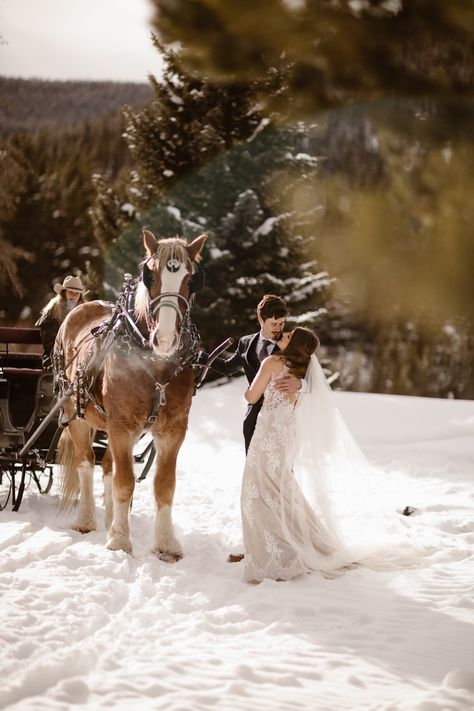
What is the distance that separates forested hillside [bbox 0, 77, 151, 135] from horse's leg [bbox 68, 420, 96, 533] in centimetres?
2251

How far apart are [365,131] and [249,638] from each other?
14143 mm

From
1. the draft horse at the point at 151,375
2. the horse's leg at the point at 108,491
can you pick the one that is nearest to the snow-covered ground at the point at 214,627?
the horse's leg at the point at 108,491

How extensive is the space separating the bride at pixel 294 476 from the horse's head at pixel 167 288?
0.65m

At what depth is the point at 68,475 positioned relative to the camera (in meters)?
6.46

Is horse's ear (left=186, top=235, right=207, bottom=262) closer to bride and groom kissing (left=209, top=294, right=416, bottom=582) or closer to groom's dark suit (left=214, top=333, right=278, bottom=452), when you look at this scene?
bride and groom kissing (left=209, top=294, right=416, bottom=582)

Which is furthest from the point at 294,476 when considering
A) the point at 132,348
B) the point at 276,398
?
the point at 132,348

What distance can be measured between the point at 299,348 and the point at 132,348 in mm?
1126

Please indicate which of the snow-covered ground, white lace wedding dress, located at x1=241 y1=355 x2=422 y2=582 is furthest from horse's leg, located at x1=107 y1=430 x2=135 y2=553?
white lace wedding dress, located at x1=241 y1=355 x2=422 y2=582

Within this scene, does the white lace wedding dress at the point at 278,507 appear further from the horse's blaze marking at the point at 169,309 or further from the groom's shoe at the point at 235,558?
the horse's blaze marking at the point at 169,309

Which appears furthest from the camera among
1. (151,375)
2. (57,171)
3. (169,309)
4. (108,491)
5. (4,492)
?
(57,171)

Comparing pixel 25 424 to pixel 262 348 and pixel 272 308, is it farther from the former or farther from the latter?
pixel 272 308

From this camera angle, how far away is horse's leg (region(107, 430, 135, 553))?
→ 5.16m

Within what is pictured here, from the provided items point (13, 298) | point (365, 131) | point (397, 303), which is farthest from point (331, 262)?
point (13, 298)

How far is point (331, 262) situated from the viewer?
15180mm
